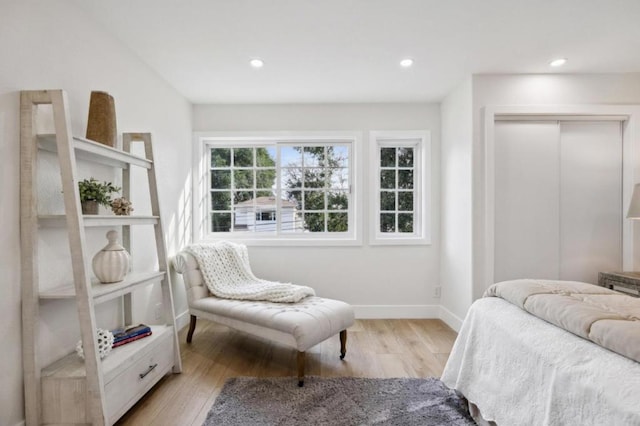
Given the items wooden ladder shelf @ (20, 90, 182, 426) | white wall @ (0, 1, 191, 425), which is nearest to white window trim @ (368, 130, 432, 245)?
white wall @ (0, 1, 191, 425)

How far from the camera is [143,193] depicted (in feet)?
8.82

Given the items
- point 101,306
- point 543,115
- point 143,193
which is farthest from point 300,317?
point 543,115

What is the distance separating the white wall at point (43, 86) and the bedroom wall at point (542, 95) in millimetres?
2763

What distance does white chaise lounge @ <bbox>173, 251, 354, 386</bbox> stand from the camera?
2291 millimetres

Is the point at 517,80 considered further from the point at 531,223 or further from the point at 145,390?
the point at 145,390

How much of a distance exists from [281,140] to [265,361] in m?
2.27

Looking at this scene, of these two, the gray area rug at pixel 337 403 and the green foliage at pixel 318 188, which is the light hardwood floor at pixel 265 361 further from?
the green foliage at pixel 318 188

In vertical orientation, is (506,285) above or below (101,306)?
above

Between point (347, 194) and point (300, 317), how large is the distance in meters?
1.78

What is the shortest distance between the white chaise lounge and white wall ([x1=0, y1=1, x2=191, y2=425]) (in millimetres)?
386

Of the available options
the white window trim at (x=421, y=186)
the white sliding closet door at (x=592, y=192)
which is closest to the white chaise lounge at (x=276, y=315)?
the white window trim at (x=421, y=186)

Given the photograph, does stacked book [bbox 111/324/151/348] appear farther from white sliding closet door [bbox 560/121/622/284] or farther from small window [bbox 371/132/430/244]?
white sliding closet door [bbox 560/121/622/284]

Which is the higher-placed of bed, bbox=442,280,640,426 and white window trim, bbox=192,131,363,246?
white window trim, bbox=192,131,363,246

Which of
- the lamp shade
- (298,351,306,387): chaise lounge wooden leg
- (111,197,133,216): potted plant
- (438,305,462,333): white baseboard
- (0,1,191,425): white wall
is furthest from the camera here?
(438,305,462,333): white baseboard
